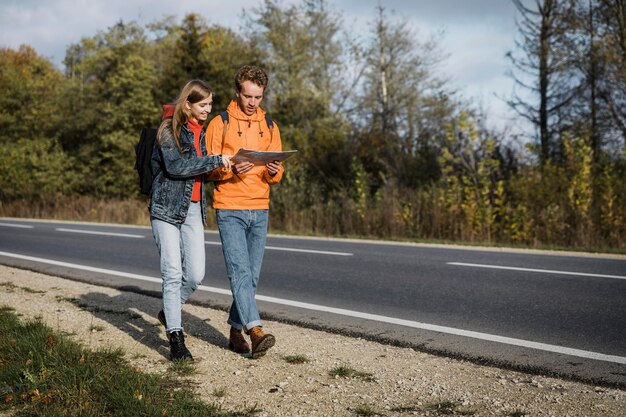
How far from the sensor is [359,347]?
203 inches

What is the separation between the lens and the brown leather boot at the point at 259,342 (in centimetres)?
459

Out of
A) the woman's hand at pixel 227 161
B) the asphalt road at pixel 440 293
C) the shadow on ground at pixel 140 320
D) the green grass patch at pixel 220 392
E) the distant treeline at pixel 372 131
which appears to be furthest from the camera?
the distant treeline at pixel 372 131

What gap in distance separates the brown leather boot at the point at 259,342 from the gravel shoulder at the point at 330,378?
9 centimetres

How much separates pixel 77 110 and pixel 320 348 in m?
35.7

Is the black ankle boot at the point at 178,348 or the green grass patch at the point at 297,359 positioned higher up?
the black ankle boot at the point at 178,348

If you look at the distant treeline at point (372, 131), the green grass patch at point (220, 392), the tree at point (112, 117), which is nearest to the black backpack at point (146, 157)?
the green grass patch at point (220, 392)

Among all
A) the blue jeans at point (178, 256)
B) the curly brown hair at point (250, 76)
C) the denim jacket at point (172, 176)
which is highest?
the curly brown hair at point (250, 76)

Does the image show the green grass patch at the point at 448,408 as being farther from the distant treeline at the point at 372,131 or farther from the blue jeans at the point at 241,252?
the distant treeline at the point at 372,131

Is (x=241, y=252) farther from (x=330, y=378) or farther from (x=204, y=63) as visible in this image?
(x=204, y=63)

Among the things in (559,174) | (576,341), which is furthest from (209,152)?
(559,174)

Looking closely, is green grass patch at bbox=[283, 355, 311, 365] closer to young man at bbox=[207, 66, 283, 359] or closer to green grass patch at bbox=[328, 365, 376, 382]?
young man at bbox=[207, 66, 283, 359]

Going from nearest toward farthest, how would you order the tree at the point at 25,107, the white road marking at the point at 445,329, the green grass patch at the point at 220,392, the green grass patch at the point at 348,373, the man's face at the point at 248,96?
the green grass patch at the point at 220,392 < the green grass patch at the point at 348,373 < the man's face at the point at 248,96 < the white road marking at the point at 445,329 < the tree at the point at 25,107

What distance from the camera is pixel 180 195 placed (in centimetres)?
459

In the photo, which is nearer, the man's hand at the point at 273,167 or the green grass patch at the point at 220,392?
the green grass patch at the point at 220,392
